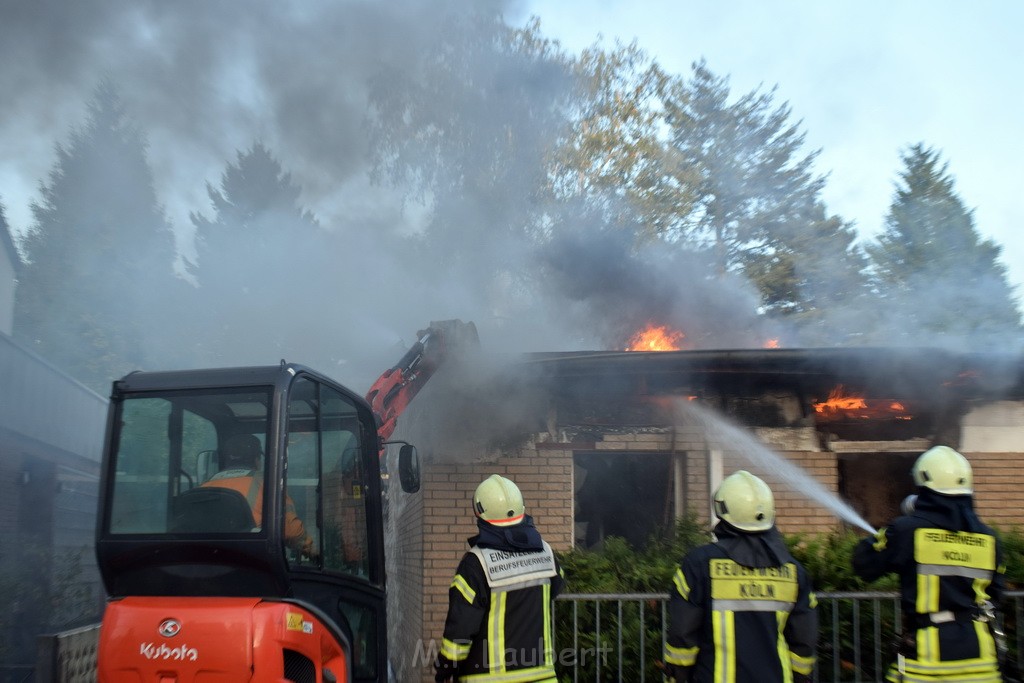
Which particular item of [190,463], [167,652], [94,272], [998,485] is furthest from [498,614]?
[94,272]

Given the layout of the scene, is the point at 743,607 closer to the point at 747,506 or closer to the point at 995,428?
the point at 747,506

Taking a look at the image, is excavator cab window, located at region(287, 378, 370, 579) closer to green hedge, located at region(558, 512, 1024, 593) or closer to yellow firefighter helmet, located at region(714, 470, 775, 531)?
yellow firefighter helmet, located at region(714, 470, 775, 531)

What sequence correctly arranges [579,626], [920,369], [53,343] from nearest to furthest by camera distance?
[579,626]
[920,369]
[53,343]

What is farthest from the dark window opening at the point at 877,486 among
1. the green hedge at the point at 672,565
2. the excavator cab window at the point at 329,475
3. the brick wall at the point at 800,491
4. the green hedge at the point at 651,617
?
the excavator cab window at the point at 329,475

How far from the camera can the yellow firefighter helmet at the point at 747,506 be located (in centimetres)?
361

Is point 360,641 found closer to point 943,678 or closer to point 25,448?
point 943,678

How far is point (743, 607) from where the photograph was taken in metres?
3.53

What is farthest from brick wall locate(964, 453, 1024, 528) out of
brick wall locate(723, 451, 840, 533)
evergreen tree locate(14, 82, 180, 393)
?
evergreen tree locate(14, 82, 180, 393)

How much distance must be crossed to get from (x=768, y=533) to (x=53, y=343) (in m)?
30.2

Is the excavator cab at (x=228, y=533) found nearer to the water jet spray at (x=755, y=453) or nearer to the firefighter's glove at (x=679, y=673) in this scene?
the firefighter's glove at (x=679, y=673)

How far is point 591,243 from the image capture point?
13.0 meters

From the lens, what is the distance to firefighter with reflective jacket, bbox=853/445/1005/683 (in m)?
4.02

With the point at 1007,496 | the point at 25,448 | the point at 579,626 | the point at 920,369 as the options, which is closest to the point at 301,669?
the point at 579,626

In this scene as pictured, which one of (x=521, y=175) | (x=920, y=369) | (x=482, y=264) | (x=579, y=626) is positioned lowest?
(x=579, y=626)
